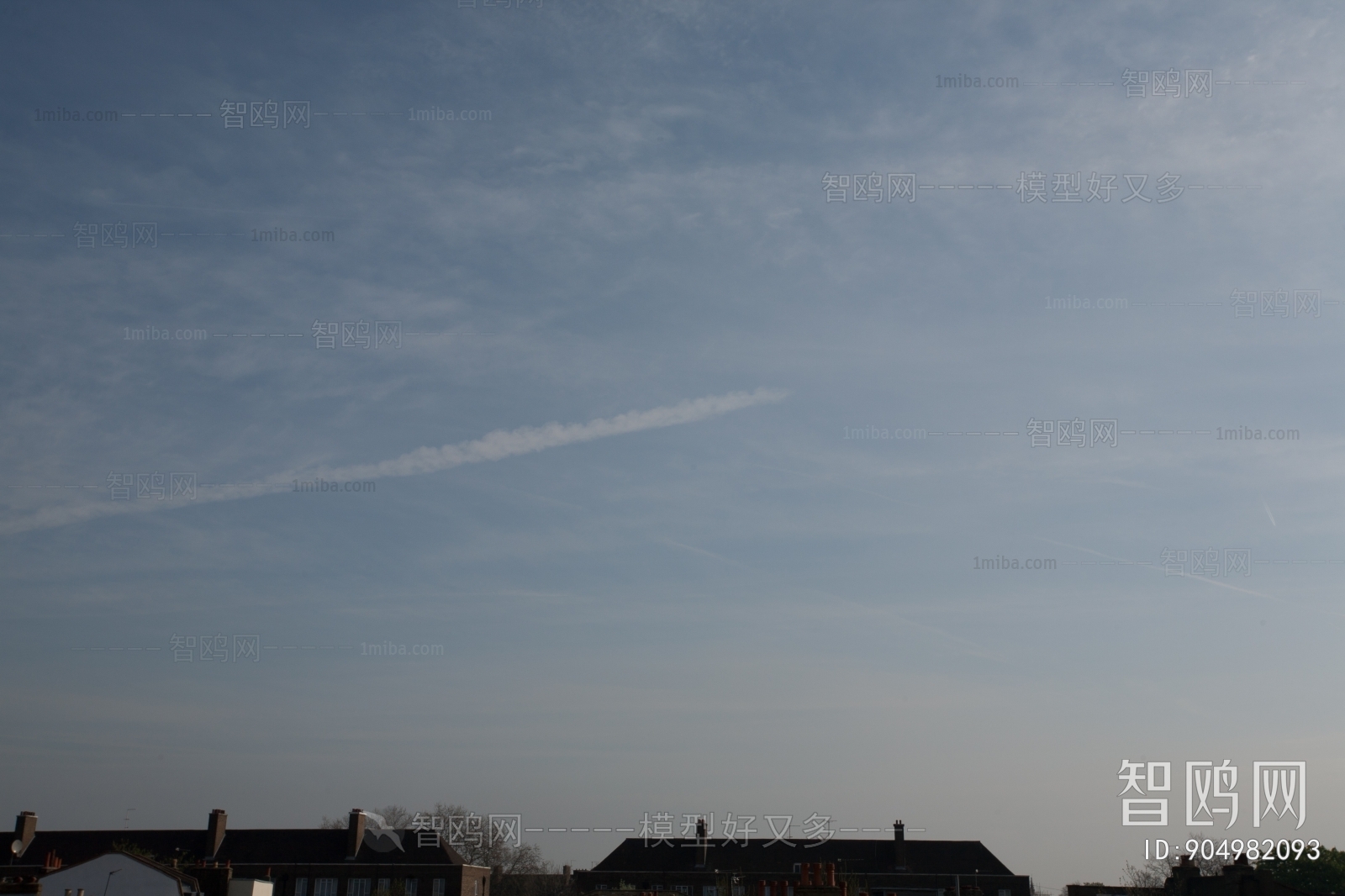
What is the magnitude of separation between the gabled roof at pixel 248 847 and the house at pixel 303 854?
0.07m

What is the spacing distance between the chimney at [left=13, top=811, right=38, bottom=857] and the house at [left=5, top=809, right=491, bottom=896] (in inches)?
2.7

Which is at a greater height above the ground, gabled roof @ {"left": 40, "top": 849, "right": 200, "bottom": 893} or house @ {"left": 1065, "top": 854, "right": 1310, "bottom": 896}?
house @ {"left": 1065, "top": 854, "right": 1310, "bottom": 896}

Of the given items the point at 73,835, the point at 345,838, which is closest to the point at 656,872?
the point at 345,838

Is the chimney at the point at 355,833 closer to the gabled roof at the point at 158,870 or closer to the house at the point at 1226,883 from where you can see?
the gabled roof at the point at 158,870

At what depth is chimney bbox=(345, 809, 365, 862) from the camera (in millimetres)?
88188

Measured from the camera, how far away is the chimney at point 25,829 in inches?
3622

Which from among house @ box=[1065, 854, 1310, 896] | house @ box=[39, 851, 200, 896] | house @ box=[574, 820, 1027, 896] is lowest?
house @ box=[574, 820, 1027, 896]

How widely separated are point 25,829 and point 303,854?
2403 cm

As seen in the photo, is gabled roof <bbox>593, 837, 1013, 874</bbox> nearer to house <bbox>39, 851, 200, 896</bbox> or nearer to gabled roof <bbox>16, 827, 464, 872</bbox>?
gabled roof <bbox>16, 827, 464, 872</bbox>

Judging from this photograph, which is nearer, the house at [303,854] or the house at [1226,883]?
the house at [1226,883]

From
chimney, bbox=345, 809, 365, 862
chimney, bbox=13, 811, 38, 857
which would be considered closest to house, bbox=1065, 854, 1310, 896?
chimney, bbox=345, 809, 365, 862

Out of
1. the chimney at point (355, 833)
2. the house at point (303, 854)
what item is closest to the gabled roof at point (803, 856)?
the house at point (303, 854)

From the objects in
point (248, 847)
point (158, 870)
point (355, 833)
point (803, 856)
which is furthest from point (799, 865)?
point (158, 870)

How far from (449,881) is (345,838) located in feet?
31.5
